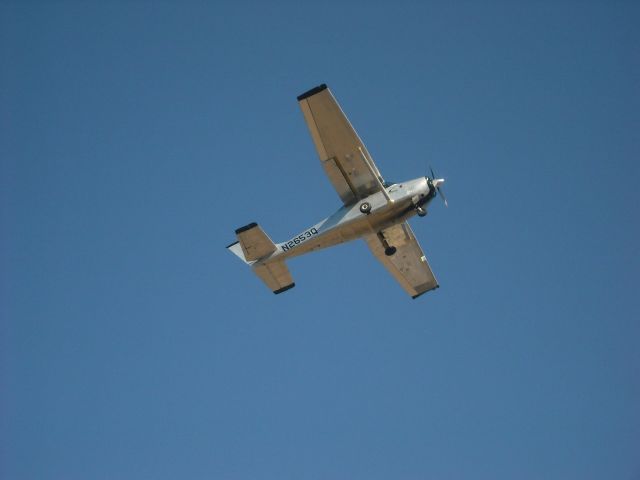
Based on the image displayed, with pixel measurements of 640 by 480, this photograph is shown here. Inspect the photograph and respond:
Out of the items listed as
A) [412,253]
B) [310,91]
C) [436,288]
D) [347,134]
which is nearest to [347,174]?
[347,134]

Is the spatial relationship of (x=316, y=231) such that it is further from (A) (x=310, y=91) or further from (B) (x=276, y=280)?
(A) (x=310, y=91)

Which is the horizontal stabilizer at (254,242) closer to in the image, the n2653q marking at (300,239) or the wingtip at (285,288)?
the n2653q marking at (300,239)

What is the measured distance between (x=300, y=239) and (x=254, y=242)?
5.40 feet

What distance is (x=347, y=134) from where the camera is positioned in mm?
23000

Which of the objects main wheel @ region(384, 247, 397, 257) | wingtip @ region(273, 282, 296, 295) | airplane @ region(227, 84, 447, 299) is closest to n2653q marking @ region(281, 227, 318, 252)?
airplane @ region(227, 84, 447, 299)

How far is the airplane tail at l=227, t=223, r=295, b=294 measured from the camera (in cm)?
2441

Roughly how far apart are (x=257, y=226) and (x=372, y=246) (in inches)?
191

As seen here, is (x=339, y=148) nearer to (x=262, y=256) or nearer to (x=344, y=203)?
(x=344, y=203)

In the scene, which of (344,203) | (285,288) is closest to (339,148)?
(344,203)

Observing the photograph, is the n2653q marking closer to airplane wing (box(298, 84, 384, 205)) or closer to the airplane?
the airplane

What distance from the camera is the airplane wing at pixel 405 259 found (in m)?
26.0

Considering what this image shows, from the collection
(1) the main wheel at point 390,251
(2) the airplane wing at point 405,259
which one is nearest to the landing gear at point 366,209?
(2) the airplane wing at point 405,259

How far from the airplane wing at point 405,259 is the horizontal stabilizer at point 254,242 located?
144 inches

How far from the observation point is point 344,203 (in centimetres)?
2444
